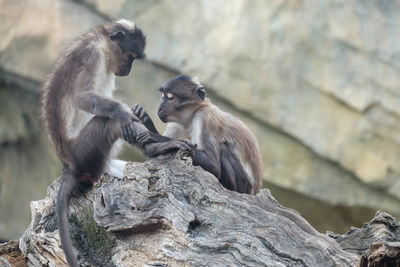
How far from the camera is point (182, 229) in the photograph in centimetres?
439

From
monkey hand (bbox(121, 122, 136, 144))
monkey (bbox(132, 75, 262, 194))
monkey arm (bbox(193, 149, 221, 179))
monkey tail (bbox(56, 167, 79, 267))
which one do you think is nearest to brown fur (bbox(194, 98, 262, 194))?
monkey (bbox(132, 75, 262, 194))

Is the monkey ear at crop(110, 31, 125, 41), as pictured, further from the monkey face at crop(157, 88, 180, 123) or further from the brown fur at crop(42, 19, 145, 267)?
the monkey face at crop(157, 88, 180, 123)

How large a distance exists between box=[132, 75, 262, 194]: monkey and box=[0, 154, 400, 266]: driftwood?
63 cm

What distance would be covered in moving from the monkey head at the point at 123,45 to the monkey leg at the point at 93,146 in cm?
98

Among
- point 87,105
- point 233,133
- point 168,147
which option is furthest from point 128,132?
point 233,133

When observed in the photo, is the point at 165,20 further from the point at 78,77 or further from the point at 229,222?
the point at 229,222

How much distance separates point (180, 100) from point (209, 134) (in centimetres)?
58

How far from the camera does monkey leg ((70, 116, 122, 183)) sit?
17.6ft

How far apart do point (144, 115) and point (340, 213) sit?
21.6 ft

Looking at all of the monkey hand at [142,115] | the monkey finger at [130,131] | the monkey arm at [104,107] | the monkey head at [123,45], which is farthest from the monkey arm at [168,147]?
the monkey head at [123,45]

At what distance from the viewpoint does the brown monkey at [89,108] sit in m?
5.35

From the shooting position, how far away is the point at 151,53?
419 inches

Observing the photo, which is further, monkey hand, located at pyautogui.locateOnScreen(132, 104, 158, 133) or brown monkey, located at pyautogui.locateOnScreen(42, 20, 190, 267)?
monkey hand, located at pyautogui.locateOnScreen(132, 104, 158, 133)

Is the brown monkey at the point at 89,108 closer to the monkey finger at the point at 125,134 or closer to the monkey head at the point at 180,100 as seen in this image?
the monkey finger at the point at 125,134
